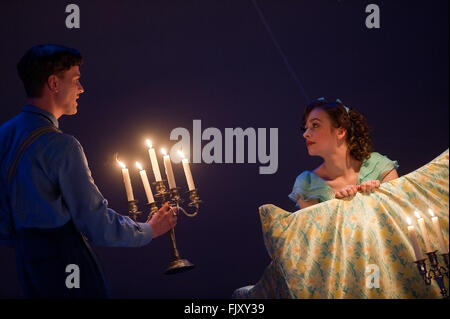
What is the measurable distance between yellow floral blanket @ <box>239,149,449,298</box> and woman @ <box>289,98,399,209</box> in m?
0.56

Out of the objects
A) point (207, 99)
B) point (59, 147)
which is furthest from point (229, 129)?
point (59, 147)

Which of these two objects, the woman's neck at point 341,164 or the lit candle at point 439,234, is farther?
the woman's neck at point 341,164

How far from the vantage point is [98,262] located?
2.73 meters

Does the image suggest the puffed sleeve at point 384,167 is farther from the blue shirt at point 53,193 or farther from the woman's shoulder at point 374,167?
the blue shirt at point 53,193

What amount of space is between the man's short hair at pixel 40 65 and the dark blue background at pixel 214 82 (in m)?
1.21

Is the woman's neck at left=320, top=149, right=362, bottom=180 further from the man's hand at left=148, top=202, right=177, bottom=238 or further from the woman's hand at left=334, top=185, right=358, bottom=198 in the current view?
the man's hand at left=148, top=202, right=177, bottom=238

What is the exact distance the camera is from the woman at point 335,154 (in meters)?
3.62

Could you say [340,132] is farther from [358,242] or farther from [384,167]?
[358,242]

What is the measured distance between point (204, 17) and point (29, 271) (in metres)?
2.21

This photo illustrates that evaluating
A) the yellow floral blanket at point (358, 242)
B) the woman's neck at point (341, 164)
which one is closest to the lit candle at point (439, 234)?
the yellow floral blanket at point (358, 242)

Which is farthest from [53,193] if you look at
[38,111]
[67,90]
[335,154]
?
[335,154]

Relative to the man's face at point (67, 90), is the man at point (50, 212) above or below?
below

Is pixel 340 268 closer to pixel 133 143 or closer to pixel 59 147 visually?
pixel 59 147

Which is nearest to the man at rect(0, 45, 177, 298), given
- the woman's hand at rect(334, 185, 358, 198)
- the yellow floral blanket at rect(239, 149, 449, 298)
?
the yellow floral blanket at rect(239, 149, 449, 298)
